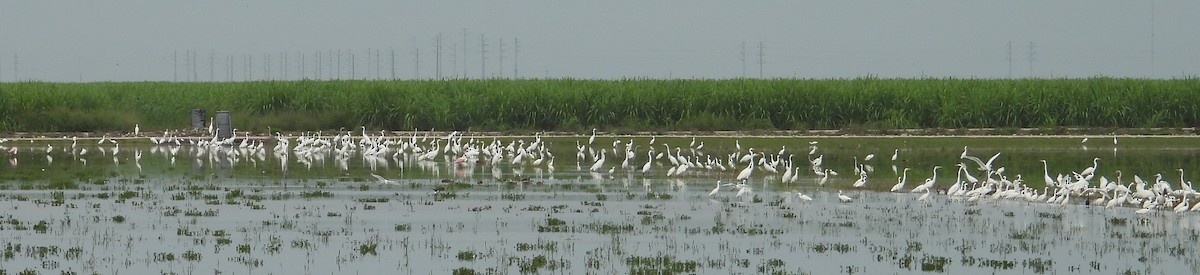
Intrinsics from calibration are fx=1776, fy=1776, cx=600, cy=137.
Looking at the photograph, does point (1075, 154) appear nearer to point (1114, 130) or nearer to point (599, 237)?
point (1114, 130)

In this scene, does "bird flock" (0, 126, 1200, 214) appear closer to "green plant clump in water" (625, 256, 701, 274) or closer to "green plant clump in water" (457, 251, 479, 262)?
"green plant clump in water" (625, 256, 701, 274)

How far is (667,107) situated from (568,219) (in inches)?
1238

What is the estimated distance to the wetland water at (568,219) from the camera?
64.5ft

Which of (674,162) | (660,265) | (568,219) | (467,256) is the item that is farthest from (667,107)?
(660,265)

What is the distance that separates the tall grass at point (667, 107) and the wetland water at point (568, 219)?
1278cm

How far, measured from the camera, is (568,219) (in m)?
24.9

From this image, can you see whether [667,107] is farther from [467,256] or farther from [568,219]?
[467,256]

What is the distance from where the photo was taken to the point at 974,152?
45781 mm

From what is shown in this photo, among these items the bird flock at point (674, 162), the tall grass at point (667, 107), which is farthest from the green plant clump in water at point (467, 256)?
the tall grass at point (667, 107)

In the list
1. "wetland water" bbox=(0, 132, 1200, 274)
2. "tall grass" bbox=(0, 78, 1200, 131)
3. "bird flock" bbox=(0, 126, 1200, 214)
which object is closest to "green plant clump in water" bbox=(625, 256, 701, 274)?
"wetland water" bbox=(0, 132, 1200, 274)

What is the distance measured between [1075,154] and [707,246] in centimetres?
2558

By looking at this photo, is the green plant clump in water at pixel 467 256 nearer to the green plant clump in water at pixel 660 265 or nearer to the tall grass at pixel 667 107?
the green plant clump in water at pixel 660 265

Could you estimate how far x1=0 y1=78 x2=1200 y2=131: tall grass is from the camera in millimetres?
54750

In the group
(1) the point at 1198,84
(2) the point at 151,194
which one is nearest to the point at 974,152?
(1) the point at 1198,84
